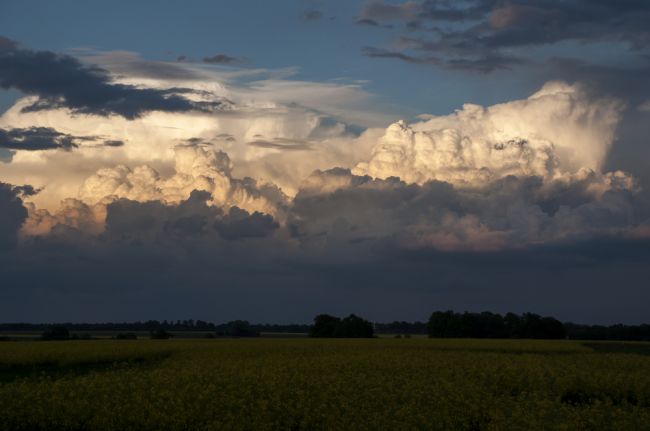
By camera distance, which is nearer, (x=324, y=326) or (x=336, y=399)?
(x=336, y=399)

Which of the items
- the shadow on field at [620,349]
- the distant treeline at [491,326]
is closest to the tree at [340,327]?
the distant treeline at [491,326]

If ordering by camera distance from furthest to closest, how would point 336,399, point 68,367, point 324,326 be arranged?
point 324,326 → point 68,367 → point 336,399

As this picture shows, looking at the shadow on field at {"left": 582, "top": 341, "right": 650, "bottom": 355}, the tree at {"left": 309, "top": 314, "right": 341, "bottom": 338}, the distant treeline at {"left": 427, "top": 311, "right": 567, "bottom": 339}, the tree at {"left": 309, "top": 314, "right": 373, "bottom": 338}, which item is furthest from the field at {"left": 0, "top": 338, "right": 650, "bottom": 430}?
the tree at {"left": 309, "top": 314, "right": 341, "bottom": 338}

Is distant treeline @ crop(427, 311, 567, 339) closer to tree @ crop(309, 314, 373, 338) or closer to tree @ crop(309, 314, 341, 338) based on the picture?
tree @ crop(309, 314, 373, 338)

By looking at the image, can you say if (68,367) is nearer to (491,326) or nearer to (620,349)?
(620,349)

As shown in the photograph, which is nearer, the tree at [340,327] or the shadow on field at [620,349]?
the shadow on field at [620,349]

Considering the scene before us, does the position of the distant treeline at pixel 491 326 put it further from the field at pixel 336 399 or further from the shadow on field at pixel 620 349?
the field at pixel 336 399

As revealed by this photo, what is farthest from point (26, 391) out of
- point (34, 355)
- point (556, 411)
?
point (34, 355)

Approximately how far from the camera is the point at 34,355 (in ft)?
190

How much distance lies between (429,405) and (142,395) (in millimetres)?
9662

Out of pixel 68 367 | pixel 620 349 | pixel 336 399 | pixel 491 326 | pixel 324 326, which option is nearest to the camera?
pixel 336 399

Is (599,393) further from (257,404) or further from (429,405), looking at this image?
(257,404)

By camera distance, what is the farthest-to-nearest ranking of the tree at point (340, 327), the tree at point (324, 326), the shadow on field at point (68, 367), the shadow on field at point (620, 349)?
the tree at point (324, 326), the tree at point (340, 327), the shadow on field at point (620, 349), the shadow on field at point (68, 367)

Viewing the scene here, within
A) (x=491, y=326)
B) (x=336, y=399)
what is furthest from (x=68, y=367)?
(x=491, y=326)
